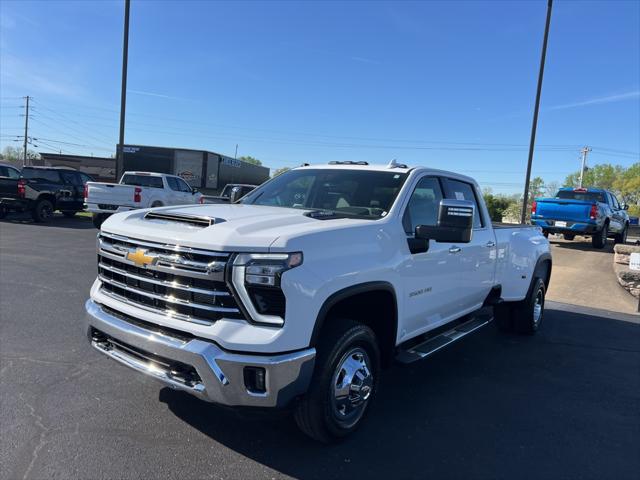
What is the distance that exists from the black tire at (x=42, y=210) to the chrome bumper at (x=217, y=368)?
15597 mm

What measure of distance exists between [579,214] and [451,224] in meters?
12.9

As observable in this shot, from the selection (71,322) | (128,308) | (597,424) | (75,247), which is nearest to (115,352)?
(128,308)

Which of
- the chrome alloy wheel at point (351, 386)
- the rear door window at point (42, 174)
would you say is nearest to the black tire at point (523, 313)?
the chrome alloy wheel at point (351, 386)

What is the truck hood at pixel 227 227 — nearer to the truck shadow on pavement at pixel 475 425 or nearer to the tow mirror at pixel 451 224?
the tow mirror at pixel 451 224

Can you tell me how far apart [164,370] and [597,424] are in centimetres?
333

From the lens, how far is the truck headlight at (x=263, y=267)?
263 centimetres

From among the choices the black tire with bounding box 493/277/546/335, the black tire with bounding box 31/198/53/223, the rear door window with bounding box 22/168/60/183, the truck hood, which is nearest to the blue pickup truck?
the black tire with bounding box 493/277/546/335

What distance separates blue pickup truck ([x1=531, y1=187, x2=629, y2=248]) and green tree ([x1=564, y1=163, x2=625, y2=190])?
267ft

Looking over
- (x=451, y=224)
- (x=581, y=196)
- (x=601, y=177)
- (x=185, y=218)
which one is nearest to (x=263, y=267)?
(x=185, y=218)

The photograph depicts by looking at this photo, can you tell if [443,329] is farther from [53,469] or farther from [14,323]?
[14,323]

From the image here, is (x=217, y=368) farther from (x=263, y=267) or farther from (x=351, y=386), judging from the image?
(x=351, y=386)

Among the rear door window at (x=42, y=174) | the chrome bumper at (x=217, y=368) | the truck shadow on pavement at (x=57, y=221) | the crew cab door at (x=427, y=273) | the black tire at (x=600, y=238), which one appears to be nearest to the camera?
the chrome bumper at (x=217, y=368)

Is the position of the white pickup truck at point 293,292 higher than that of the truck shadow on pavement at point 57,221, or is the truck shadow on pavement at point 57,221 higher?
the white pickup truck at point 293,292

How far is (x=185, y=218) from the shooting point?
3.19 m
